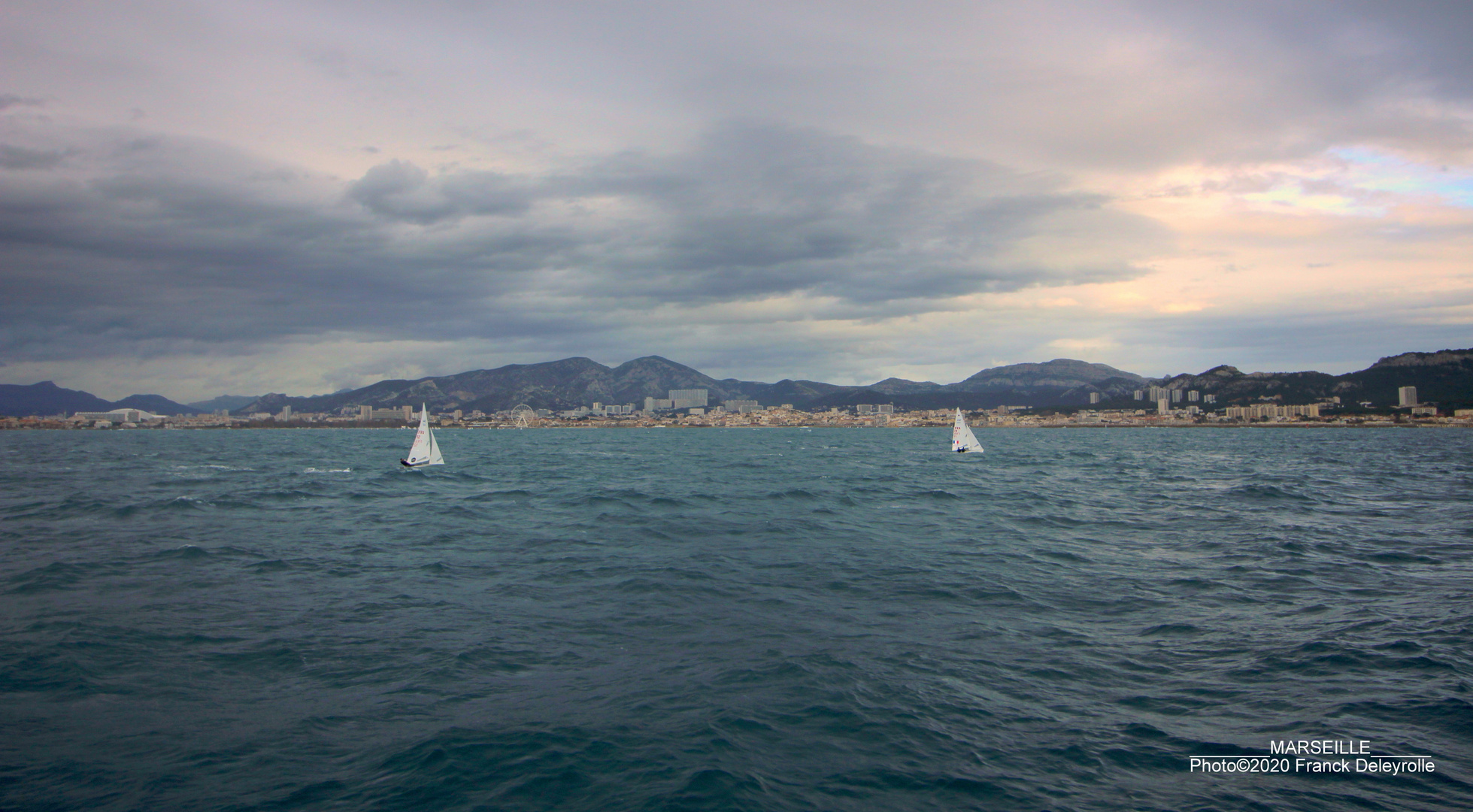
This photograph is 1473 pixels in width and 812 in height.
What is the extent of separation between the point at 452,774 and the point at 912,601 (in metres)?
10.3

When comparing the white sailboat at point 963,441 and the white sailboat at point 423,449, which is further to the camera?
the white sailboat at point 963,441

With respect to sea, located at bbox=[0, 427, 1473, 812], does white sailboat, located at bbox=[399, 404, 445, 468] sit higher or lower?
higher

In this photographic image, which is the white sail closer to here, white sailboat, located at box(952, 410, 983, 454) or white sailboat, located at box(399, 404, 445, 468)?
white sailboat, located at box(399, 404, 445, 468)

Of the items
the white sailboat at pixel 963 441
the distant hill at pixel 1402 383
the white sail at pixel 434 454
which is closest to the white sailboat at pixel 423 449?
the white sail at pixel 434 454

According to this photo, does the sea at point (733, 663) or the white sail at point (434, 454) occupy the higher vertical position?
the white sail at point (434, 454)

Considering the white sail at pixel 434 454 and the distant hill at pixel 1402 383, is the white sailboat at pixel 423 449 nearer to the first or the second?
the white sail at pixel 434 454

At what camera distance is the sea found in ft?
25.6

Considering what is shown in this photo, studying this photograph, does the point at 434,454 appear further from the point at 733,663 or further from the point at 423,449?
the point at 733,663

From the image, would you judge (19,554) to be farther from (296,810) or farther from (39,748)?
(296,810)

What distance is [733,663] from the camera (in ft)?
38.2

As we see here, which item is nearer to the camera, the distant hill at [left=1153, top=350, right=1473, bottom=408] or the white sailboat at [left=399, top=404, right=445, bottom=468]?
the white sailboat at [left=399, top=404, right=445, bottom=468]

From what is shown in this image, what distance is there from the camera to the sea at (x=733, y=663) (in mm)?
7801

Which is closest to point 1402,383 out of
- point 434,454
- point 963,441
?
point 963,441

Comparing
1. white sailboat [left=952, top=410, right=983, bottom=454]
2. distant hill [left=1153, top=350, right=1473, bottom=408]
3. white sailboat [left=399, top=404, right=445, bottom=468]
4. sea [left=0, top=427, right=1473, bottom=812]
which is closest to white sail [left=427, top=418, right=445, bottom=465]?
white sailboat [left=399, top=404, right=445, bottom=468]
